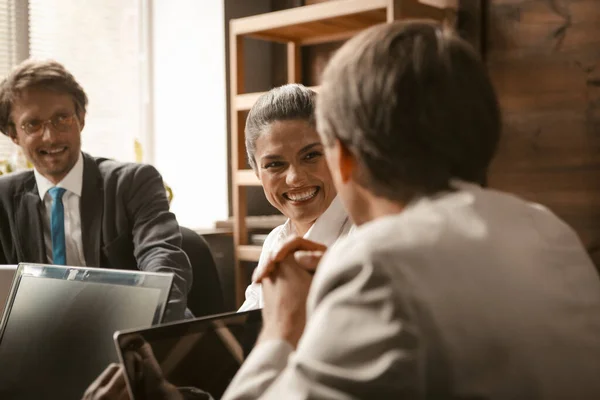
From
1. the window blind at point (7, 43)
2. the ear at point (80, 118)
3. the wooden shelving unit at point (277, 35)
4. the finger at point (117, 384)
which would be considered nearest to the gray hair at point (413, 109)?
the finger at point (117, 384)

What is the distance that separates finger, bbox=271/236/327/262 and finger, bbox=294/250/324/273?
0.01 m

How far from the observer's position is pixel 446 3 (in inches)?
109

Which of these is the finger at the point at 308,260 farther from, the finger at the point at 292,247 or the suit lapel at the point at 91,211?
the suit lapel at the point at 91,211

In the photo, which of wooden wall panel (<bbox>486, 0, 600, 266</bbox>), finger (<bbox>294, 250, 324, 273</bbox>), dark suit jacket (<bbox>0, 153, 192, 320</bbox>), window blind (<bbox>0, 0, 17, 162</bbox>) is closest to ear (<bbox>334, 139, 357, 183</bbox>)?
finger (<bbox>294, 250, 324, 273</bbox>)

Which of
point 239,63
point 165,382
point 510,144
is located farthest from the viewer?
point 239,63

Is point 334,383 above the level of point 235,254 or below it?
above

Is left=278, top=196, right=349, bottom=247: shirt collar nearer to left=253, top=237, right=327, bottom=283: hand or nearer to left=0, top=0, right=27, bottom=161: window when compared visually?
left=253, top=237, right=327, bottom=283: hand

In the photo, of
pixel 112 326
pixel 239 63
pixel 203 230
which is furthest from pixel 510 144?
pixel 112 326

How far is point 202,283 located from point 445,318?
1.55 meters

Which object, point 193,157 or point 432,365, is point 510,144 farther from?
point 432,365

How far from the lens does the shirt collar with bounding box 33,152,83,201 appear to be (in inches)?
83.8

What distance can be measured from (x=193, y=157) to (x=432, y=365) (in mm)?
3017

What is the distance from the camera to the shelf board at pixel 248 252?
300cm

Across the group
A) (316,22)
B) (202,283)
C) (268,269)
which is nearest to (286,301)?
(268,269)
